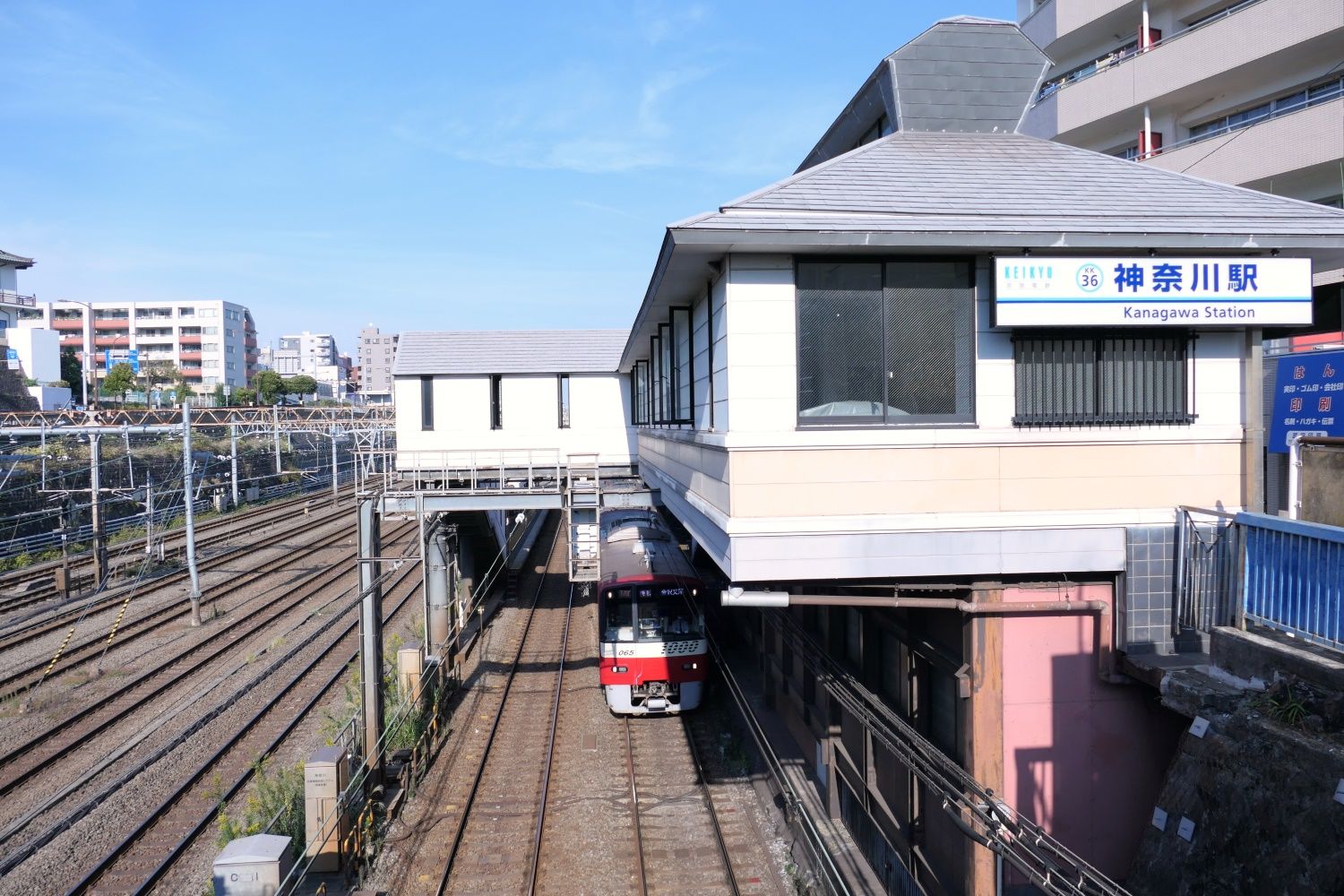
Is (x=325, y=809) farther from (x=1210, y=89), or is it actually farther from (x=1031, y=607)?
(x=1210, y=89)

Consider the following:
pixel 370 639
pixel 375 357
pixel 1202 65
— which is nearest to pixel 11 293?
pixel 370 639

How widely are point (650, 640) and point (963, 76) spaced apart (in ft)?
32.0

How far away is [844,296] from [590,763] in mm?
9584

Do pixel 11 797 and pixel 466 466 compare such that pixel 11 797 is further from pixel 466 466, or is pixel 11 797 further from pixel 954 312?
pixel 954 312

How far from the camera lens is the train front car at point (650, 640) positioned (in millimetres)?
15055

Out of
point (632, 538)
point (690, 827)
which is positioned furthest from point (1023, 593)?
point (632, 538)

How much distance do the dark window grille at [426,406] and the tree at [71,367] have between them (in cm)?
6334

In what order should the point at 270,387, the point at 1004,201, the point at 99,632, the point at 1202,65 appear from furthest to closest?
the point at 270,387 → the point at 1202,65 → the point at 99,632 → the point at 1004,201

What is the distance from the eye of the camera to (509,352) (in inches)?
881

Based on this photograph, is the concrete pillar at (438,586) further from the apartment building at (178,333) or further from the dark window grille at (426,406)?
the apartment building at (178,333)

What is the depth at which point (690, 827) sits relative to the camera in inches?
464

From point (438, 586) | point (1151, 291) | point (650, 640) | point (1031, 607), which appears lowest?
Answer: point (650, 640)

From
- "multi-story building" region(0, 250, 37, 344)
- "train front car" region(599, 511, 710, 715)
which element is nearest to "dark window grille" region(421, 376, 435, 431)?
"train front car" region(599, 511, 710, 715)

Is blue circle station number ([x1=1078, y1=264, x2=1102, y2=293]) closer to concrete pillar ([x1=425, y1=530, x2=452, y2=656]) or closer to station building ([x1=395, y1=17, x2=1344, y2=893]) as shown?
station building ([x1=395, y1=17, x2=1344, y2=893])
